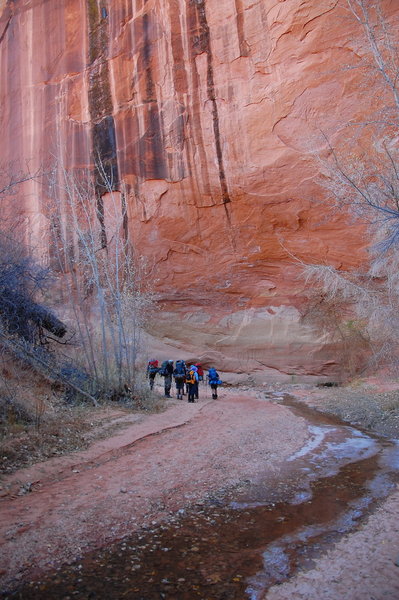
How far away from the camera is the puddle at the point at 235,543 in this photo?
11.5 ft

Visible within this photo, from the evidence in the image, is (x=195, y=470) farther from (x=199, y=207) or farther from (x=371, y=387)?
(x=199, y=207)

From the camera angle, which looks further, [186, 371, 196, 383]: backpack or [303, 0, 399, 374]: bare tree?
[186, 371, 196, 383]: backpack

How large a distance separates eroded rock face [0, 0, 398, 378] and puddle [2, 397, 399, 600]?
14834 millimetres

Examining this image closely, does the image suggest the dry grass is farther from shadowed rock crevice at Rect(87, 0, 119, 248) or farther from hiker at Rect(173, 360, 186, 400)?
shadowed rock crevice at Rect(87, 0, 119, 248)

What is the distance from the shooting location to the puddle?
3508 millimetres

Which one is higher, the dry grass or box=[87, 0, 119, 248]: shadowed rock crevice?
box=[87, 0, 119, 248]: shadowed rock crevice

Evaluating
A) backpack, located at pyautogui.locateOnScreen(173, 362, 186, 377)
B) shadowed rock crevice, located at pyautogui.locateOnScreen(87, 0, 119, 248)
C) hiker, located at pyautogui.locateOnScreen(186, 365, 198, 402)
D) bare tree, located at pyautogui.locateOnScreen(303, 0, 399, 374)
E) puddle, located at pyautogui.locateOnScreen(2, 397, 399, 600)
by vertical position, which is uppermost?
shadowed rock crevice, located at pyautogui.locateOnScreen(87, 0, 119, 248)

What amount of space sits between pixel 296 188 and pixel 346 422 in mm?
11108

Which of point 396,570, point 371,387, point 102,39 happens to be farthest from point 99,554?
point 102,39

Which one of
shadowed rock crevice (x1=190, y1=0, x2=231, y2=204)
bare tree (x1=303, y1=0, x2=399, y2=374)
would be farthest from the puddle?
shadowed rock crevice (x1=190, y1=0, x2=231, y2=204)

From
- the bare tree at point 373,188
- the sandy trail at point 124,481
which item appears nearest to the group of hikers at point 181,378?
the sandy trail at point 124,481

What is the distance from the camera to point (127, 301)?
549 inches

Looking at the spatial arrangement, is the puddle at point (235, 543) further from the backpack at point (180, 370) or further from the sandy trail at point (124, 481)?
the backpack at point (180, 370)

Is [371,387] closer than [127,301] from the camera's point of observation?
No
